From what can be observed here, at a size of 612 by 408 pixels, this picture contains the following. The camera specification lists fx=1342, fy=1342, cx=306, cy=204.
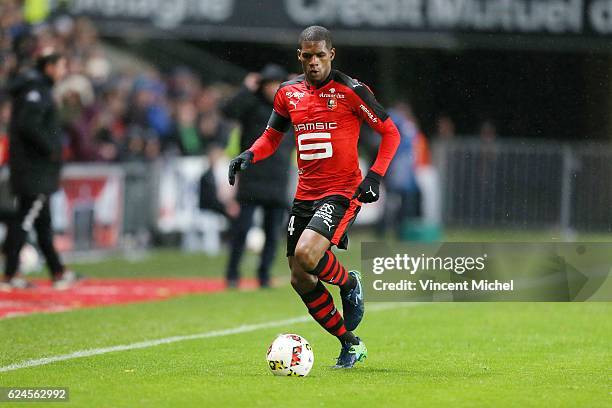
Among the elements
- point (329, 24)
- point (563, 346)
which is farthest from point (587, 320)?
point (329, 24)

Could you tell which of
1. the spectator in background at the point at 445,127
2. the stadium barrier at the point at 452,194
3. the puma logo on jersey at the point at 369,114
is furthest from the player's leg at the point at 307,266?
the spectator in background at the point at 445,127

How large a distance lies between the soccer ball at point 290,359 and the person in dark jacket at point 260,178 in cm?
697

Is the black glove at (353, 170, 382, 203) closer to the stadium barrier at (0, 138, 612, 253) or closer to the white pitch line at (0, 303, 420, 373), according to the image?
the white pitch line at (0, 303, 420, 373)

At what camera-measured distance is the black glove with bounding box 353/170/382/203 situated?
918cm

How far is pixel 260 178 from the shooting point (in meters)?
15.9

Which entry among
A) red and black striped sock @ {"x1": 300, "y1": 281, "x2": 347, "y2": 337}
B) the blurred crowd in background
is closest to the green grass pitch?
red and black striped sock @ {"x1": 300, "y1": 281, "x2": 347, "y2": 337}

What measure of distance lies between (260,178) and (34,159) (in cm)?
263

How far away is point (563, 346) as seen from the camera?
1071 cm

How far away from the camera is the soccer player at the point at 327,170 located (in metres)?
9.23

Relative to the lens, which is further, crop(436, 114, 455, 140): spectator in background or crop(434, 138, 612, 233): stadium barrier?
crop(436, 114, 455, 140): spectator in background

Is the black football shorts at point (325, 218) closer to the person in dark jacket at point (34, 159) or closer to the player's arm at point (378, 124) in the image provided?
the player's arm at point (378, 124)

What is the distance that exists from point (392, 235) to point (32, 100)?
468 inches

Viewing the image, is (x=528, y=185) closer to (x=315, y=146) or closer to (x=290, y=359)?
(x=315, y=146)

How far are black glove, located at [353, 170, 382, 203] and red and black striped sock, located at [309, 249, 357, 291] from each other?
1.57 ft
